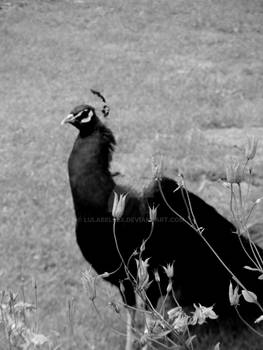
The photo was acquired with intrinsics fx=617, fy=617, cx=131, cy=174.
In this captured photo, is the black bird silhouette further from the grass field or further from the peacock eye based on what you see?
the grass field

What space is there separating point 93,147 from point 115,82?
4625mm

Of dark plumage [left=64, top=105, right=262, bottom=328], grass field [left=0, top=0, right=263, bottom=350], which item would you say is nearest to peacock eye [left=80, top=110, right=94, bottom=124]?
dark plumage [left=64, top=105, right=262, bottom=328]

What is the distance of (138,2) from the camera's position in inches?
449

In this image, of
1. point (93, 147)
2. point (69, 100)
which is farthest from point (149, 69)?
point (93, 147)

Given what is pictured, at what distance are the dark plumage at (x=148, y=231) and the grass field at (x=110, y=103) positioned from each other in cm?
21

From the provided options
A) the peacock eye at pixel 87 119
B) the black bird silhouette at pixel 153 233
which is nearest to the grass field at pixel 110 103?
the black bird silhouette at pixel 153 233

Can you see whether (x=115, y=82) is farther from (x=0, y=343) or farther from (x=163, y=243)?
(x=0, y=343)

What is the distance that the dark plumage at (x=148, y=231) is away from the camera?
311 centimetres

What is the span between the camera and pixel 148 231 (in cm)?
313

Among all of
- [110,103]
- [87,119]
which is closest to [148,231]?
[87,119]

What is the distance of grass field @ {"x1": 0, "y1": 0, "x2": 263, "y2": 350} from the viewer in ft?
13.1

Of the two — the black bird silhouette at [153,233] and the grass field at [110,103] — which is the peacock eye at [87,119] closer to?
the black bird silhouette at [153,233]

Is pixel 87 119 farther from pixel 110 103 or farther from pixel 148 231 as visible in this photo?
pixel 110 103

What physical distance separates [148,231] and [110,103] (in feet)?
13.3
